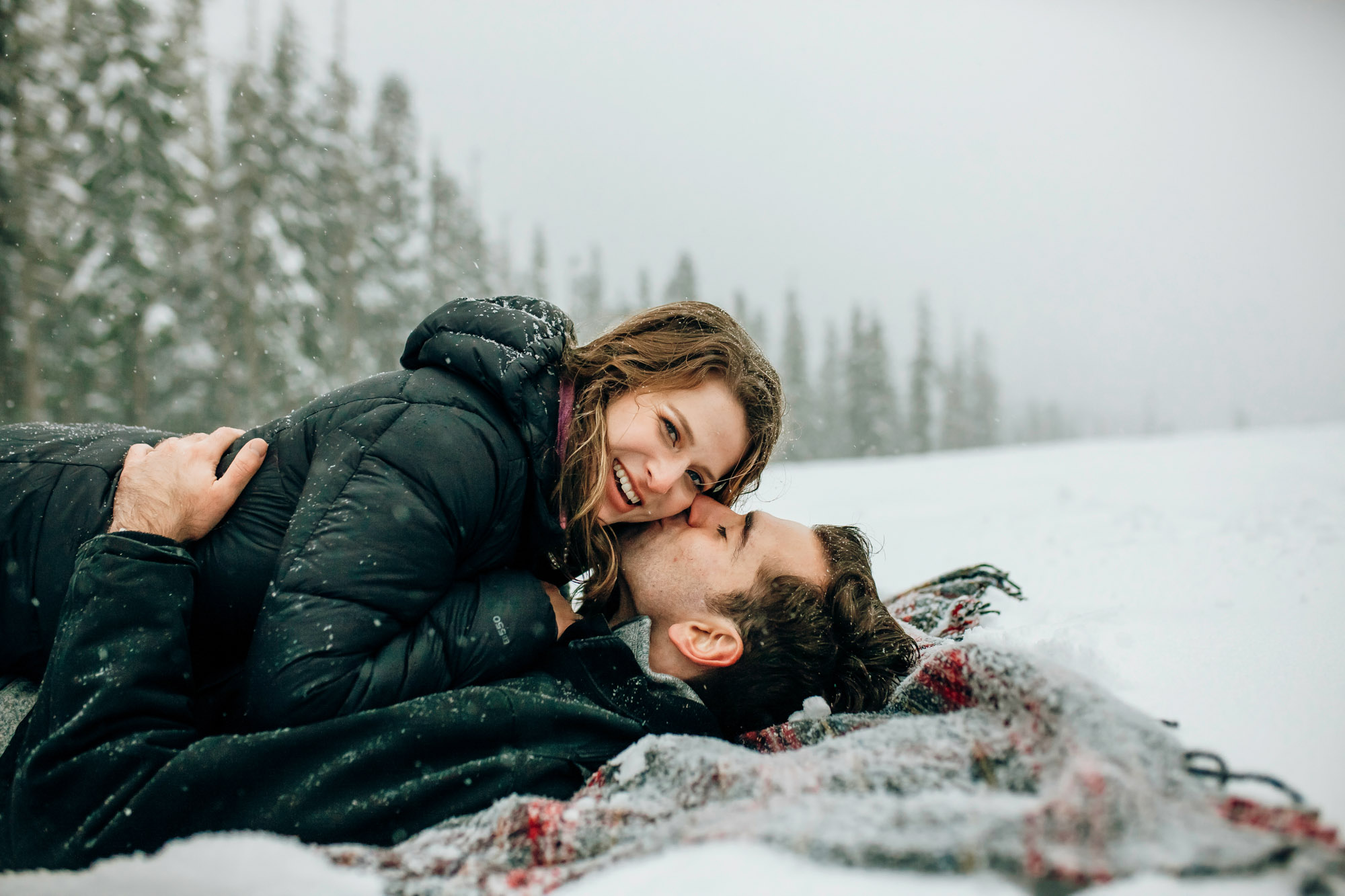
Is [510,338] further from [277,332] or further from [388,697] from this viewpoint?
[277,332]

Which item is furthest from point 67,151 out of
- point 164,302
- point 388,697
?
point 388,697

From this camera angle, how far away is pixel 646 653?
2.37 m

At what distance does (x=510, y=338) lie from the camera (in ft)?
7.62

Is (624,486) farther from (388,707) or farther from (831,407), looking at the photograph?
(831,407)

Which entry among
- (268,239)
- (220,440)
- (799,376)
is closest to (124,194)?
(268,239)

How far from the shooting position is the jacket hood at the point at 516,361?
88.9 inches

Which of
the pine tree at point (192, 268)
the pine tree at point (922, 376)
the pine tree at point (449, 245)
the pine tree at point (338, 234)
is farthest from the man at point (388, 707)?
the pine tree at point (922, 376)

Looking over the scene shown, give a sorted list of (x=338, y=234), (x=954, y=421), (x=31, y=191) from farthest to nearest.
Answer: (x=954, y=421) → (x=338, y=234) → (x=31, y=191)

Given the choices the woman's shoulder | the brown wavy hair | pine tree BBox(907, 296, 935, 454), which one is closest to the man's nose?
the brown wavy hair

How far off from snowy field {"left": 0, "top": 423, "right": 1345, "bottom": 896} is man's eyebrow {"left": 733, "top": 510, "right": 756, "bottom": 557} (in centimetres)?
68

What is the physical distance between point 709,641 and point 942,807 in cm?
111

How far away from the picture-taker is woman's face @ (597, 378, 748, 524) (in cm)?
239

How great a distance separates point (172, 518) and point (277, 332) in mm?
16993

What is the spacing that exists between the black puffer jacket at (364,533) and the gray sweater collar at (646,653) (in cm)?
26
